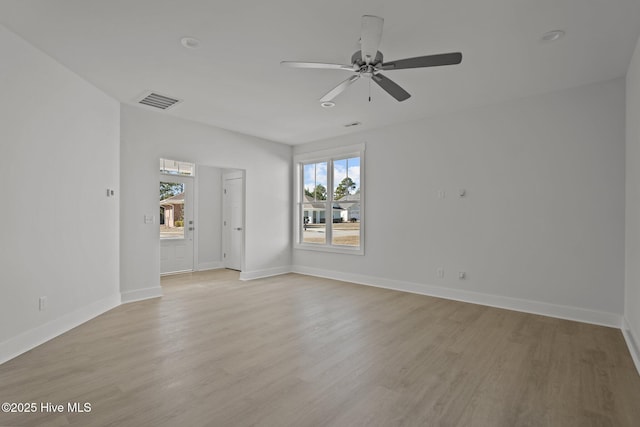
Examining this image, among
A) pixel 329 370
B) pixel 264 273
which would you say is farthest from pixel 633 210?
pixel 264 273

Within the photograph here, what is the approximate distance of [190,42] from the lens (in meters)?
2.92

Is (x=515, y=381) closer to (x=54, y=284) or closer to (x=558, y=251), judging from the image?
(x=558, y=251)

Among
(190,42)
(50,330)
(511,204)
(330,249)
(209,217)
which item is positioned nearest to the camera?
(190,42)

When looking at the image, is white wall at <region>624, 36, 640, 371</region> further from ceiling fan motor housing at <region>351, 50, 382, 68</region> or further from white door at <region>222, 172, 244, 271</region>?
white door at <region>222, 172, 244, 271</region>

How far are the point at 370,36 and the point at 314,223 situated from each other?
478cm

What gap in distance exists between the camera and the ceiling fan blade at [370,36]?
7.44ft

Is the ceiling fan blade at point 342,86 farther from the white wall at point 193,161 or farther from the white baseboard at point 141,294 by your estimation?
the white baseboard at point 141,294

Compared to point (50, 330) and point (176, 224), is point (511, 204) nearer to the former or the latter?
point (50, 330)

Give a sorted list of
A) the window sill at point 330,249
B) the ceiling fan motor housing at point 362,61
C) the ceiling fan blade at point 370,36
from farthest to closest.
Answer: the window sill at point 330,249 → the ceiling fan motor housing at point 362,61 → the ceiling fan blade at point 370,36

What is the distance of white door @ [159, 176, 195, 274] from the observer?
22.6 ft

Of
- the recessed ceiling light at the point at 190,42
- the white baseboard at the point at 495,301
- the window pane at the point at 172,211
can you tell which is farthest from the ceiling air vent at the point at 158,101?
the white baseboard at the point at 495,301

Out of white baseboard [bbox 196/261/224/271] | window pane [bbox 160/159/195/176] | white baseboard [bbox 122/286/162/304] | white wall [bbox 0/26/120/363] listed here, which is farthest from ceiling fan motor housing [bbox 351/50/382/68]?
white baseboard [bbox 196/261/224/271]

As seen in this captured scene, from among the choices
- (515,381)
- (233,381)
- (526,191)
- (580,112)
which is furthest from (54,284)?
(580,112)

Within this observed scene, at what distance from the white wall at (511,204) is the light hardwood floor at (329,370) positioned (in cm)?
51
